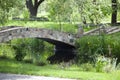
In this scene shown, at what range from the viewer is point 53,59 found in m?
26.1

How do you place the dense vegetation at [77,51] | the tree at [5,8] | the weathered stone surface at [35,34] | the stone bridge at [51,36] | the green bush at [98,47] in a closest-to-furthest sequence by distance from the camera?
the dense vegetation at [77,51]
the tree at [5,8]
the weathered stone surface at [35,34]
the stone bridge at [51,36]
the green bush at [98,47]

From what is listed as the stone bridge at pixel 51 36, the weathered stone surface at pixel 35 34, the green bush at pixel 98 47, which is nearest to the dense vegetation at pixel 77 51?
the green bush at pixel 98 47

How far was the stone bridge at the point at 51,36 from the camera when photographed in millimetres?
23750

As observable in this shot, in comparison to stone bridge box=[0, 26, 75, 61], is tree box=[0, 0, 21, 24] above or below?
above

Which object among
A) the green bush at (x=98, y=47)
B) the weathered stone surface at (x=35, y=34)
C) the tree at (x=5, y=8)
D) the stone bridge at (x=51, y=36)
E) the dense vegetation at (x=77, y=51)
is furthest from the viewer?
the green bush at (x=98, y=47)

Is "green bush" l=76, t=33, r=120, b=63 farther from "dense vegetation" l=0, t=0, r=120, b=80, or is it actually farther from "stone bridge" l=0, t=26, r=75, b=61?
"stone bridge" l=0, t=26, r=75, b=61

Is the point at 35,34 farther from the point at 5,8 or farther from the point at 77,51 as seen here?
the point at 5,8

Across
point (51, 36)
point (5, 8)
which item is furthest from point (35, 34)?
point (5, 8)

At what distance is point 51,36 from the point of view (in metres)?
27.8

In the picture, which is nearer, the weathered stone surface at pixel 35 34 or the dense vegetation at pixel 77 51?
the dense vegetation at pixel 77 51

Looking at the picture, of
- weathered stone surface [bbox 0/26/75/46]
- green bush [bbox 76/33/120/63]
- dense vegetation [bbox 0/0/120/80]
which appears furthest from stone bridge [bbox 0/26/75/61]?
green bush [bbox 76/33/120/63]

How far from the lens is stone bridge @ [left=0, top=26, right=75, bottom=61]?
23750 mm

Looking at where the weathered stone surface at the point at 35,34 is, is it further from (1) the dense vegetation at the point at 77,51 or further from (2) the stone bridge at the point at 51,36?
(1) the dense vegetation at the point at 77,51

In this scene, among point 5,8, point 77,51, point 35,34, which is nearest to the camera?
point 5,8
